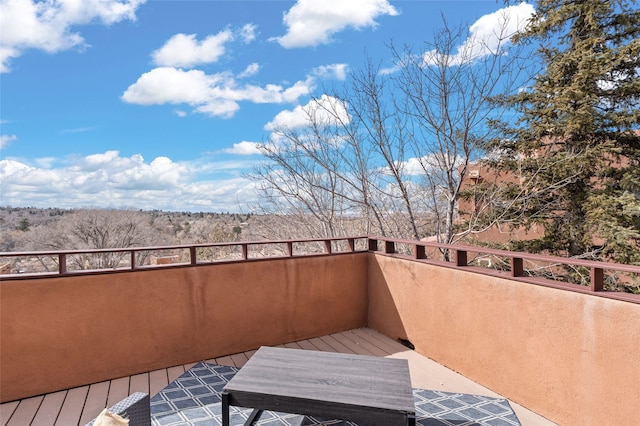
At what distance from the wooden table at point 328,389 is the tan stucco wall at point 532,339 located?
99cm

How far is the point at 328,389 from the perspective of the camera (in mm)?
1927

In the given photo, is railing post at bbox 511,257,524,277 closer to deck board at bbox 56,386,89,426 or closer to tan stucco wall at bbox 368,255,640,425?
tan stucco wall at bbox 368,255,640,425

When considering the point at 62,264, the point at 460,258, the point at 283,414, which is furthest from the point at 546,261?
the point at 62,264

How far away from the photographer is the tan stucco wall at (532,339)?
211cm

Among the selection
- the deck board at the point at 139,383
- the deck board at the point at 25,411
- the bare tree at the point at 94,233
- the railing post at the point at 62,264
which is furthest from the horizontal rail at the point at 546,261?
the bare tree at the point at 94,233

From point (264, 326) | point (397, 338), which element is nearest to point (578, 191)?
point (397, 338)

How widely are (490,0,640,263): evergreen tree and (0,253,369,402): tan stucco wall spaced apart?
3.44 meters

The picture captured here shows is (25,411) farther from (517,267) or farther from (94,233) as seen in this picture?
(94,233)

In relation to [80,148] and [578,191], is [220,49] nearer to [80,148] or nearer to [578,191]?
[578,191]

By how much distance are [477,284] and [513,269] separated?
32 centimetres

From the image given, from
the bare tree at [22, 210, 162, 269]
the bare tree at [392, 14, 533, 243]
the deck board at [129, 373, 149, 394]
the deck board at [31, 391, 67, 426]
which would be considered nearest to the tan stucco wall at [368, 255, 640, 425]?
the bare tree at [392, 14, 533, 243]

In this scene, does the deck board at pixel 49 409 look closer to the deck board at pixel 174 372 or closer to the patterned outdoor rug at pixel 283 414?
the patterned outdoor rug at pixel 283 414

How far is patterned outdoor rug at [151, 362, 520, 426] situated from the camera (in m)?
2.46

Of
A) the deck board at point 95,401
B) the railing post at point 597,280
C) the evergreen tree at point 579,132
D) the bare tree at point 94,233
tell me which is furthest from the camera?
the bare tree at point 94,233
